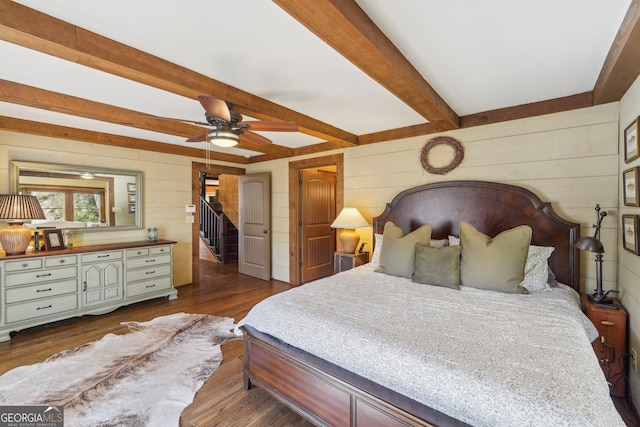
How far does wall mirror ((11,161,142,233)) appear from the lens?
348 centimetres

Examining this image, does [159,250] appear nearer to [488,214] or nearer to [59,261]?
[59,261]

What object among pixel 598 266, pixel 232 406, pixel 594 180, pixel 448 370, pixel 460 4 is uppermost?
pixel 460 4

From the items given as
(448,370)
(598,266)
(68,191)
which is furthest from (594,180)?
(68,191)

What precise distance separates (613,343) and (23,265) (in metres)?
5.50

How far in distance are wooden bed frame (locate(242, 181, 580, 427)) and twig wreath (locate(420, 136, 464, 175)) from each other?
201 millimetres

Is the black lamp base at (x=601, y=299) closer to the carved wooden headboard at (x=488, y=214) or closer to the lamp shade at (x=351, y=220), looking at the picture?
the carved wooden headboard at (x=488, y=214)

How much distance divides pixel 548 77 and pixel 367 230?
2553 mm

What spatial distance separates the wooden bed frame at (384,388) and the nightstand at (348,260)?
41 centimetres

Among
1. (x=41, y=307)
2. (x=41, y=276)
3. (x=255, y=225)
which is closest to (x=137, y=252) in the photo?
(x=41, y=276)

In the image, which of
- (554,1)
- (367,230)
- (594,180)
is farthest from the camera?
(367,230)

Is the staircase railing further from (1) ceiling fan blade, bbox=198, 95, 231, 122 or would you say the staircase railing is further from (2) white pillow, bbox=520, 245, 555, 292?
(2) white pillow, bbox=520, 245, 555, 292

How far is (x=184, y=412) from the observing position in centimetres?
188

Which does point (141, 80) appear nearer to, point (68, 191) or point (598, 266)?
point (68, 191)

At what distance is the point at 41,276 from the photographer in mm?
3131
